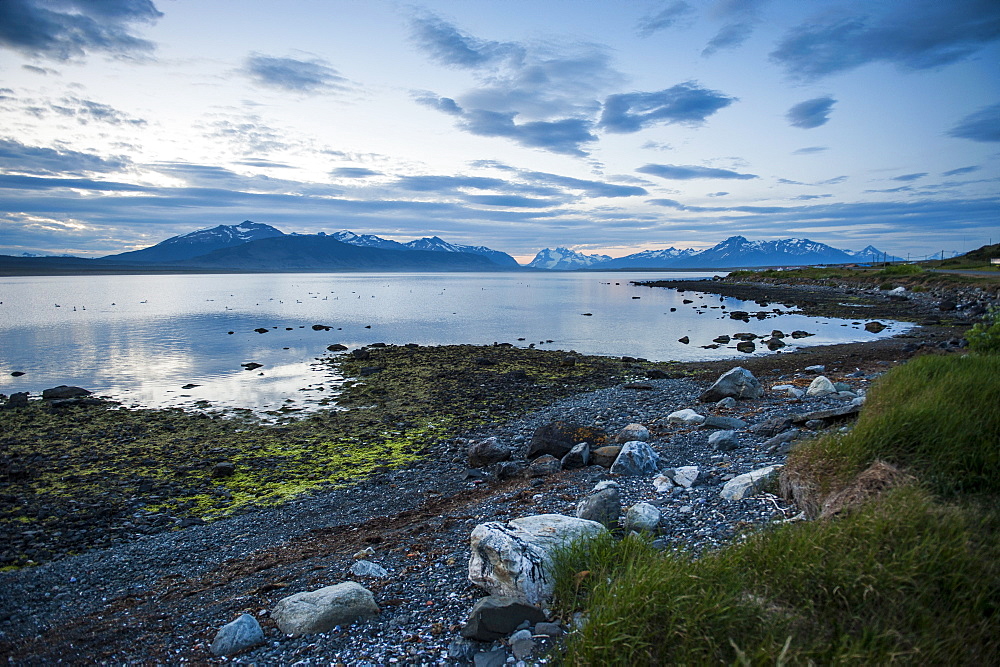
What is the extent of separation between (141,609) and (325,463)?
7.25 meters

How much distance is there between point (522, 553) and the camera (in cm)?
543

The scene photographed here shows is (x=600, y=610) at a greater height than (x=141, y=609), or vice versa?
(x=600, y=610)

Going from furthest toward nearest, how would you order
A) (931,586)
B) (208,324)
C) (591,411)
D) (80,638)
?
(208,324)
(591,411)
(80,638)
(931,586)

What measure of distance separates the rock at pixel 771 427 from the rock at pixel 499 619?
7614 mm

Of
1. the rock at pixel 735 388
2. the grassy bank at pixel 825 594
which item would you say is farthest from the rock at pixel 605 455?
the rock at pixel 735 388

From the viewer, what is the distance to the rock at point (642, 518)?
6547 millimetres

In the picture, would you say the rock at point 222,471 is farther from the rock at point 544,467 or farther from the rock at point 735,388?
the rock at point 735,388

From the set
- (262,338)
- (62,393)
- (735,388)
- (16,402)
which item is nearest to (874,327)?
(735,388)

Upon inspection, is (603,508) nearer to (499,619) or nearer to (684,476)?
(684,476)

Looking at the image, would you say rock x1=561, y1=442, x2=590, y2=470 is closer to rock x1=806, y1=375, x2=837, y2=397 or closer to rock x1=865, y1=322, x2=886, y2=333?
rock x1=806, y1=375, x2=837, y2=397

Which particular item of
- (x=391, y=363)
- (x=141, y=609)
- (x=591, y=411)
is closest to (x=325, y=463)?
(x=141, y=609)

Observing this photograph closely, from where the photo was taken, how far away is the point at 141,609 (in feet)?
23.9

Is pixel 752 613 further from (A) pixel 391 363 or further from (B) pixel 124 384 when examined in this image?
(B) pixel 124 384

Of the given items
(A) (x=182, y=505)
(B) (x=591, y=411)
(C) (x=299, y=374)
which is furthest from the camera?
(C) (x=299, y=374)
